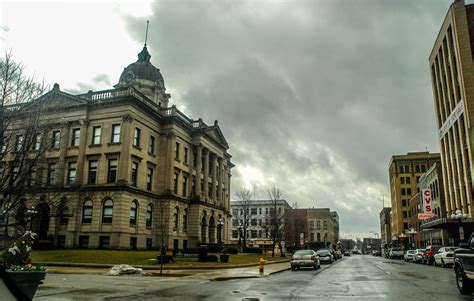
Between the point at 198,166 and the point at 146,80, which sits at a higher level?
the point at 146,80

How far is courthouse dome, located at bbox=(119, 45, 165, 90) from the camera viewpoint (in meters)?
60.3

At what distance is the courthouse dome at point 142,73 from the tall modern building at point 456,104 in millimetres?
41247

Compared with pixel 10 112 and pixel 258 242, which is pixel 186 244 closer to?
pixel 10 112

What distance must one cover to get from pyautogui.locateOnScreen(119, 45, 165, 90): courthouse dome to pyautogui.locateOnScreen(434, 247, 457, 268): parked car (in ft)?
146

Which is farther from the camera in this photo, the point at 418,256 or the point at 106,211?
the point at 106,211

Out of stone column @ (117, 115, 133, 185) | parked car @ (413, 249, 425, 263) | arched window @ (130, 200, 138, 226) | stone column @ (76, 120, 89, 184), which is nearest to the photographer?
parked car @ (413, 249, 425, 263)

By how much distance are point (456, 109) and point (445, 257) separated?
26775mm

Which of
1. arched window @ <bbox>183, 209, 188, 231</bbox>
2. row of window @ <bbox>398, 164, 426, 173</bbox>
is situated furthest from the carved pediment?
row of window @ <bbox>398, 164, 426, 173</bbox>

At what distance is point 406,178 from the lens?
11838 cm

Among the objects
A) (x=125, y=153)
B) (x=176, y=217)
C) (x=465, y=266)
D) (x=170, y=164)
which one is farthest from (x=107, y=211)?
(x=465, y=266)

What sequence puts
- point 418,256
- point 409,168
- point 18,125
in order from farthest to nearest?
point 409,168
point 418,256
point 18,125

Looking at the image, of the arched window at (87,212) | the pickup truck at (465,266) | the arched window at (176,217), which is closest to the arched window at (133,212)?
the arched window at (87,212)

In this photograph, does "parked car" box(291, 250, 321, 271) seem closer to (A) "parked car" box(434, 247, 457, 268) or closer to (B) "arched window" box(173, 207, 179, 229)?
(A) "parked car" box(434, 247, 457, 268)

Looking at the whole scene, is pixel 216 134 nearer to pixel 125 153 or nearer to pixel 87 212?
pixel 125 153
